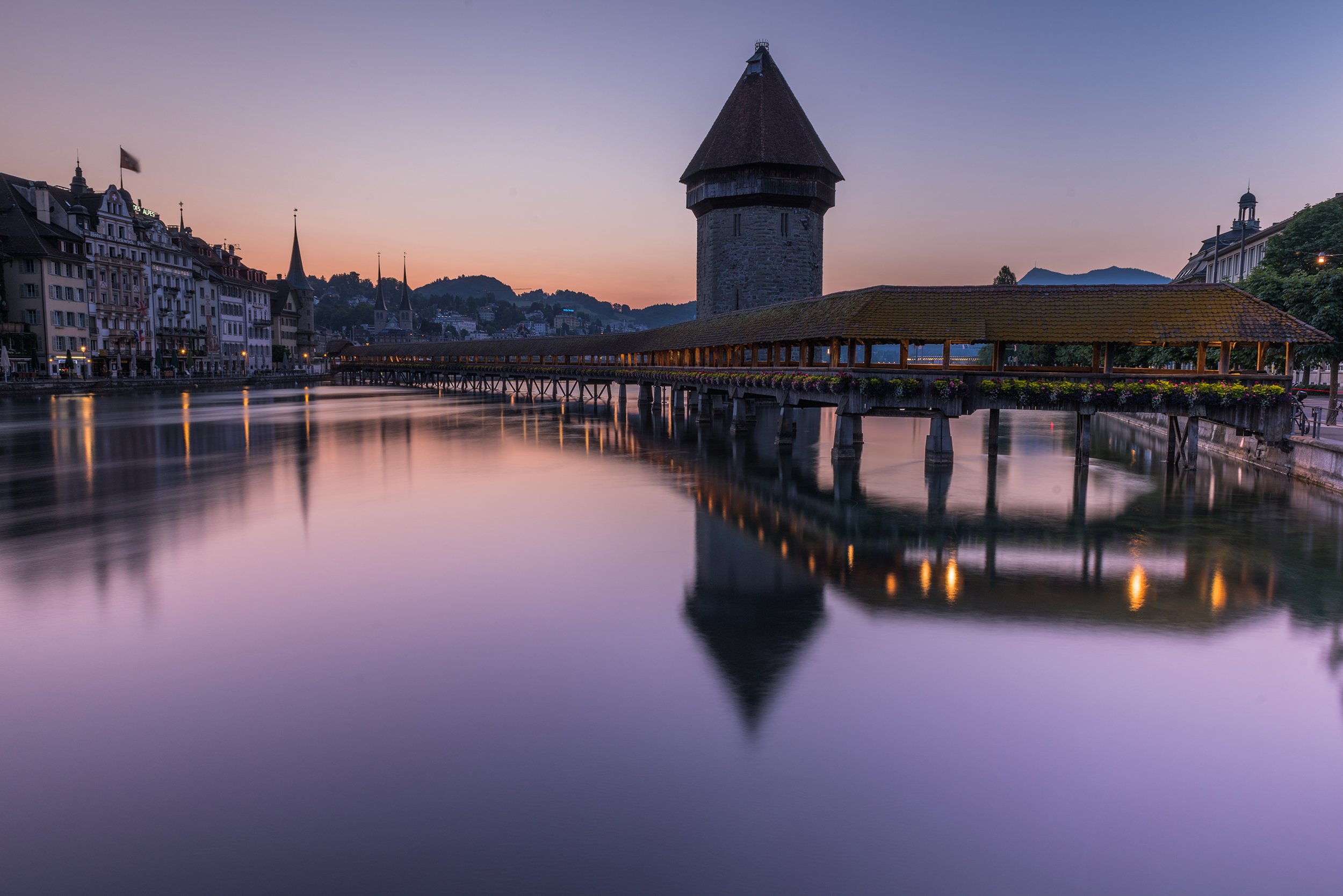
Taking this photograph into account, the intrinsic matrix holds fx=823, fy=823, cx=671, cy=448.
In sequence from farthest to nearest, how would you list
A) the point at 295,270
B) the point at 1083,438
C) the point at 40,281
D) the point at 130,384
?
the point at 295,270 → the point at 130,384 → the point at 40,281 → the point at 1083,438

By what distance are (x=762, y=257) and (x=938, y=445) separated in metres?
30.9

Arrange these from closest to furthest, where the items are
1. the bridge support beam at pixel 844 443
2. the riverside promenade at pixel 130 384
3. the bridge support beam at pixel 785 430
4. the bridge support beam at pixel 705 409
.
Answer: the bridge support beam at pixel 844 443
the bridge support beam at pixel 785 430
the bridge support beam at pixel 705 409
the riverside promenade at pixel 130 384

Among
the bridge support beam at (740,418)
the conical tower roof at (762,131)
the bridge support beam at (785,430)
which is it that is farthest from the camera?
the conical tower roof at (762,131)

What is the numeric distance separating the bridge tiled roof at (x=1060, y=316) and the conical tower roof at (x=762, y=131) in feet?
101

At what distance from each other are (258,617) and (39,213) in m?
84.7

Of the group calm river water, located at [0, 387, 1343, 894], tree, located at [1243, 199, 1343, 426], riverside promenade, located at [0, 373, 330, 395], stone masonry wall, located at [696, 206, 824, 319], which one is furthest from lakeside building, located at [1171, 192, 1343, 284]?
riverside promenade, located at [0, 373, 330, 395]

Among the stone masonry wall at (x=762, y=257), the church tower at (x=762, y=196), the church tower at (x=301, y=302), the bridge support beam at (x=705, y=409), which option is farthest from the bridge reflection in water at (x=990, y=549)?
the church tower at (x=301, y=302)

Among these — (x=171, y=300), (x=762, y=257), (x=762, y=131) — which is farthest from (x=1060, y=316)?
(x=171, y=300)

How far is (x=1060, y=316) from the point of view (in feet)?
81.6

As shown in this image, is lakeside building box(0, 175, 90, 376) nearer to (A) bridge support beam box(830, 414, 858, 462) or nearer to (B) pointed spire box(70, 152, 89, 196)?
(B) pointed spire box(70, 152, 89, 196)

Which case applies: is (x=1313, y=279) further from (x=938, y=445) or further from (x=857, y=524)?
(x=857, y=524)

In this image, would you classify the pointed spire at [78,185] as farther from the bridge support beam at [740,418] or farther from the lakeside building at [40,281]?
the bridge support beam at [740,418]

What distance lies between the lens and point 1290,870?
630cm

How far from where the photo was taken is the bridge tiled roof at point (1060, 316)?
77.0ft
